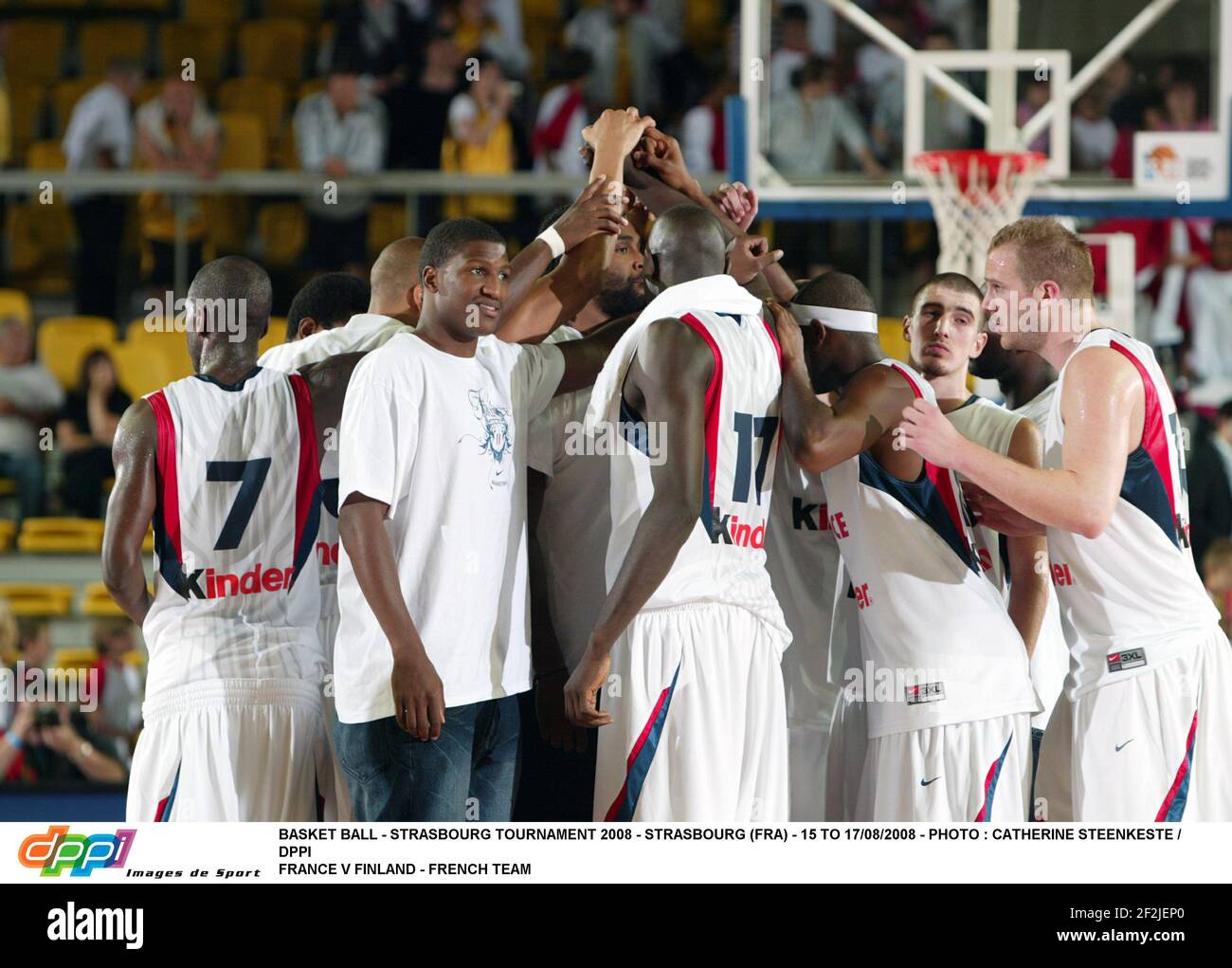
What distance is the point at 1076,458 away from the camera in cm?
418

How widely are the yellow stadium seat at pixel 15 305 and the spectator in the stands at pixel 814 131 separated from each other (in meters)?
5.25

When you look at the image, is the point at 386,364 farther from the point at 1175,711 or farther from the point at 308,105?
the point at 308,105

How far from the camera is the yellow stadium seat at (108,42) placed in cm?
1215

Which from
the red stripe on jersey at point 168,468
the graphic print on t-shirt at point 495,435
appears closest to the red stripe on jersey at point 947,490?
the graphic print on t-shirt at point 495,435

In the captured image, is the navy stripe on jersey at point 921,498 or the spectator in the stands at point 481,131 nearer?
the navy stripe on jersey at point 921,498

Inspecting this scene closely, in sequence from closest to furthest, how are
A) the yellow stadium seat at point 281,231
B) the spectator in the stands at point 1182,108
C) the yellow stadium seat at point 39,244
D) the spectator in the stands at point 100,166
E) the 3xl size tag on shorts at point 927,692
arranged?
1. the 3xl size tag on shorts at point 927,692
2. the spectator in the stands at point 100,166
3. the spectator in the stands at point 1182,108
4. the yellow stadium seat at point 281,231
5. the yellow stadium seat at point 39,244

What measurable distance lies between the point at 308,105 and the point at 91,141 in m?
1.56

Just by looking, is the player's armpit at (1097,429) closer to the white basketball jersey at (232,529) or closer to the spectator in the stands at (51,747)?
the white basketball jersey at (232,529)

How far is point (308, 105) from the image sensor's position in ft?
35.5

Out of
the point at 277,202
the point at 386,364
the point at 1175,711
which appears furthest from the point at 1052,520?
the point at 277,202

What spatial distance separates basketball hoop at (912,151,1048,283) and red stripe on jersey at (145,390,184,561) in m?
4.49

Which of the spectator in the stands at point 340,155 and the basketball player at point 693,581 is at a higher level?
the spectator in the stands at point 340,155

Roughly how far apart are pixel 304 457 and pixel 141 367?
593 cm

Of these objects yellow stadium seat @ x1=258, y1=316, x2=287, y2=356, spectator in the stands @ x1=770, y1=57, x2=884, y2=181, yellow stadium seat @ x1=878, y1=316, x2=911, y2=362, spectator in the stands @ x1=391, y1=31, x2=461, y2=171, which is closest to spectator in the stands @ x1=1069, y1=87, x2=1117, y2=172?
spectator in the stands @ x1=770, y1=57, x2=884, y2=181
